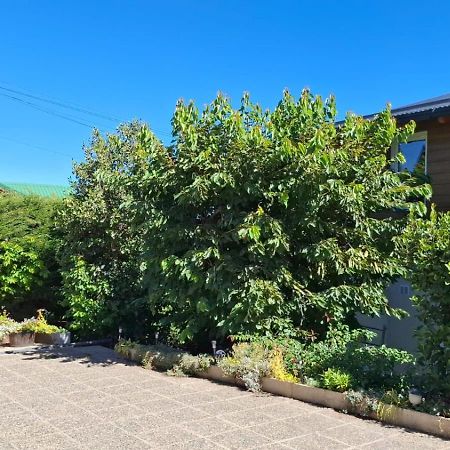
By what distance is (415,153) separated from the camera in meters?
10.1

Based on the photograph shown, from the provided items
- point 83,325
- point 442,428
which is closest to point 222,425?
point 442,428

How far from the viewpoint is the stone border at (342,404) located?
4.91 meters

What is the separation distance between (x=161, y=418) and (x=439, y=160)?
7075 mm

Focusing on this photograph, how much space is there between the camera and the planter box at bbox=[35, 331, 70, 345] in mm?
10000

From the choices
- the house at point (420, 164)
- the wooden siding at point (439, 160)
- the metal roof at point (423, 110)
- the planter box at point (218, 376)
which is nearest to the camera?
the planter box at point (218, 376)

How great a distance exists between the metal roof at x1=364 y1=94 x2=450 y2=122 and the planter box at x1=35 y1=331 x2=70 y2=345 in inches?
285

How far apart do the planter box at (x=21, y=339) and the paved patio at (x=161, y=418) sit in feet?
8.67

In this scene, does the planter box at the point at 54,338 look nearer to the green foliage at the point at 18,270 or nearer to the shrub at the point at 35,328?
the shrub at the point at 35,328

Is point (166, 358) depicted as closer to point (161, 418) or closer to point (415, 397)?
point (161, 418)

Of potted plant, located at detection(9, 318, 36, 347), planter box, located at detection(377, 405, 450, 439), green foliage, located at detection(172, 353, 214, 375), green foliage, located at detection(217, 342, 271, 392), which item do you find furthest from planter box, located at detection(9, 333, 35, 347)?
planter box, located at detection(377, 405, 450, 439)

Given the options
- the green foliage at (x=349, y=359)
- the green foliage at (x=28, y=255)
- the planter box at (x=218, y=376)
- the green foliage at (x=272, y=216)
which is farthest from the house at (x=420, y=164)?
the green foliage at (x=28, y=255)

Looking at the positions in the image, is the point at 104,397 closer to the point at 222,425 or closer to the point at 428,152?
the point at 222,425

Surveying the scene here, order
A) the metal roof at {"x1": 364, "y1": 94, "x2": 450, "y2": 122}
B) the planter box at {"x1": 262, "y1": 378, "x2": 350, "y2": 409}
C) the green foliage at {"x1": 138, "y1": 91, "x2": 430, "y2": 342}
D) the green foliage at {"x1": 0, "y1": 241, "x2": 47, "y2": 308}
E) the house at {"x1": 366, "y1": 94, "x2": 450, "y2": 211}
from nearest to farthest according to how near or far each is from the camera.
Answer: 1. the planter box at {"x1": 262, "y1": 378, "x2": 350, "y2": 409}
2. the green foliage at {"x1": 138, "y1": 91, "x2": 430, "y2": 342}
3. the metal roof at {"x1": 364, "y1": 94, "x2": 450, "y2": 122}
4. the house at {"x1": 366, "y1": 94, "x2": 450, "y2": 211}
5. the green foliage at {"x1": 0, "y1": 241, "x2": 47, "y2": 308}

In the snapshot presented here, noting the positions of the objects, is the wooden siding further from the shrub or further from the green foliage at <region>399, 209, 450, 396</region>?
the shrub
